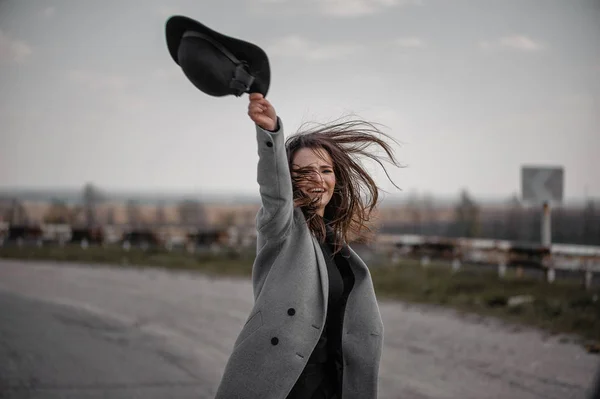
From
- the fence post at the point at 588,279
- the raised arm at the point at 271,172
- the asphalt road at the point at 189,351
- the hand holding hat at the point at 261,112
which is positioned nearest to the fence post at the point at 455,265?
the fence post at the point at 588,279

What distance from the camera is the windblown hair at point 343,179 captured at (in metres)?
3.09

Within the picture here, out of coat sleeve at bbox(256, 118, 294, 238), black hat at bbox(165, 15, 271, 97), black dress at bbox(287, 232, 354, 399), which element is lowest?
black dress at bbox(287, 232, 354, 399)

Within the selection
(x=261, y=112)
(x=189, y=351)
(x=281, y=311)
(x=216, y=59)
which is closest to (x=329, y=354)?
(x=281, y=311)

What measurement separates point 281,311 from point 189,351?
16.7 feet

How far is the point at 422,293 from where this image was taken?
39.8ft

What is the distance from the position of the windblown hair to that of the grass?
5.96 m

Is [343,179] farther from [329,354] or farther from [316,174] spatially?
[329,354]

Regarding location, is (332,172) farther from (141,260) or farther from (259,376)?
(141,260)

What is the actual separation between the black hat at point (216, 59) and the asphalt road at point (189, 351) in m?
3.75

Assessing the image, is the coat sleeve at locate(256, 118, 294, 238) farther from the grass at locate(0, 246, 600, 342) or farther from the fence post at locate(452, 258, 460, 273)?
the fence post at locate(452, 258, 460, 273)

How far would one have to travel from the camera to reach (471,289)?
12219 mm

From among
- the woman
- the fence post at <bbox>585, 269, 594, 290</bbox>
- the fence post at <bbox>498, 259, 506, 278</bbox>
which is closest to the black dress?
the woman

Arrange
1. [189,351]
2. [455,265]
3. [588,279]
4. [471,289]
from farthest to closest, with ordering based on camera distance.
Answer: [455,265] < [471,289] < [588,279] < [189,351]

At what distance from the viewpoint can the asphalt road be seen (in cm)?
609
